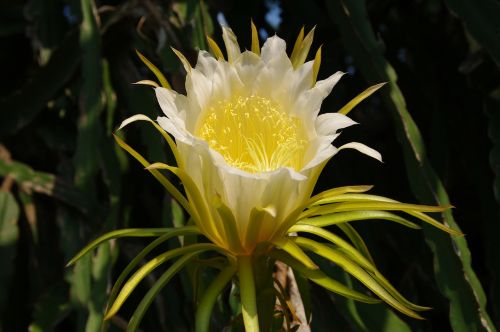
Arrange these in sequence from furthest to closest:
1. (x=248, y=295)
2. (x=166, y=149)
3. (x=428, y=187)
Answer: (x=166, y=149), (x=428, y=187), (x=248, y=295)

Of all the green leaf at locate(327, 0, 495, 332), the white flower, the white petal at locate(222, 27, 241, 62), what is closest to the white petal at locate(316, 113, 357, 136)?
the white flower

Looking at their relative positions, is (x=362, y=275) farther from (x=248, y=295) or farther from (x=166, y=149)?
(x=166, y=149)

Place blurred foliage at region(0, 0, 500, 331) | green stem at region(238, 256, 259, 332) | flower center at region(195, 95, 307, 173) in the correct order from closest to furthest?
green stem at region(238, 256, 259, 332) → flower center at region(195, 95, 307, 173) → blurred foliage at region(0, 0, 500, 331)

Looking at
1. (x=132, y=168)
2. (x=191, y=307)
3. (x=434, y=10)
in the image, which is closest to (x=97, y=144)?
(x=132, y=168)

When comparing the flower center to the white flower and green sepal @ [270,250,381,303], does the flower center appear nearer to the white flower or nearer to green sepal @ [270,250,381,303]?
the white flower

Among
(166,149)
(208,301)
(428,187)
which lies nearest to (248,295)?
(208,301)

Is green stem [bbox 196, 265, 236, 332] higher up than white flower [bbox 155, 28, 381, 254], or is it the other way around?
white flower [bbox 155, 28, 381, 254]
